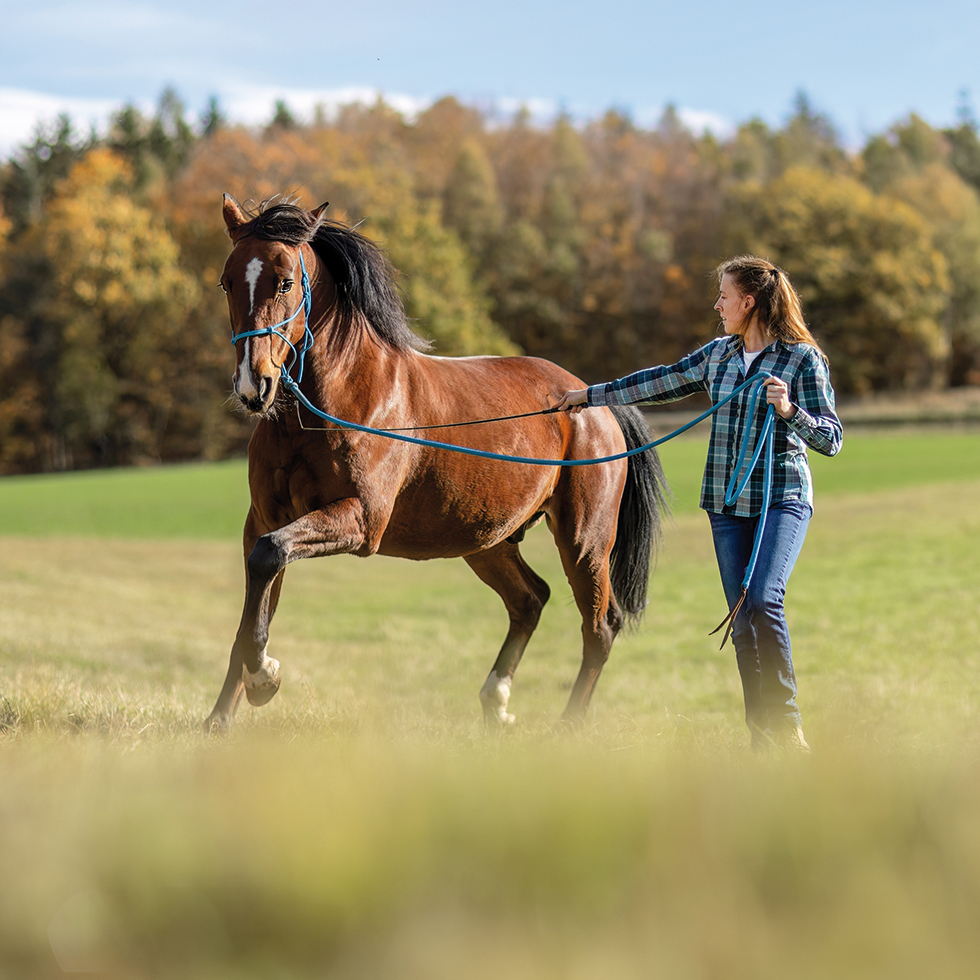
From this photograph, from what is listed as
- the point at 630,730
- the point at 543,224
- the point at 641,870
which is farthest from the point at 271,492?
the point at 543,224

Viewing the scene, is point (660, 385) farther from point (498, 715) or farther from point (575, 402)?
point (498, 715)

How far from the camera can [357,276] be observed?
5730 mm

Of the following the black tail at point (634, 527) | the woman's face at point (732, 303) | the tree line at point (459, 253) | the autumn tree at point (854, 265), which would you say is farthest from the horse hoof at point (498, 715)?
the autumn tree at point (854, 265)

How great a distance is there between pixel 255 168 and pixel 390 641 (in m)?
57.5

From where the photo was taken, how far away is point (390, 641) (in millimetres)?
13164

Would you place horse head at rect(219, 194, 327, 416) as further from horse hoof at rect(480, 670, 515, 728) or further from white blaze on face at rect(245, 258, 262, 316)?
horse hoof at rect(480, 670, 515, 728)

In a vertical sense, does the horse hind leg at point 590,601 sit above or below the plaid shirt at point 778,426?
below

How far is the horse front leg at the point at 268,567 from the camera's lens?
16.4ft

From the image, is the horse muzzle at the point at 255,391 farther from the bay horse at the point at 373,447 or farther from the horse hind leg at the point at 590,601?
the horse hind leg at the point at 590,601

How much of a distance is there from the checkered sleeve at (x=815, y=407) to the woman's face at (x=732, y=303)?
35cm

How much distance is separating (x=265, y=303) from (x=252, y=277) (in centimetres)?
14

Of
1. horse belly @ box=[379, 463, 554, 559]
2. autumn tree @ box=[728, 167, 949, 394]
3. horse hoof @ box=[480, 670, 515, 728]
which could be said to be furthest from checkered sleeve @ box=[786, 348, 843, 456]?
autumn tree @ box=[728, 167, 949, 394]

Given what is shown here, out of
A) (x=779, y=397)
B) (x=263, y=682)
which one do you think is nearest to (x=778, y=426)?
(x=779, y=397)

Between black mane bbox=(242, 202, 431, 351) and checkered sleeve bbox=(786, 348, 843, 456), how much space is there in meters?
2.20
